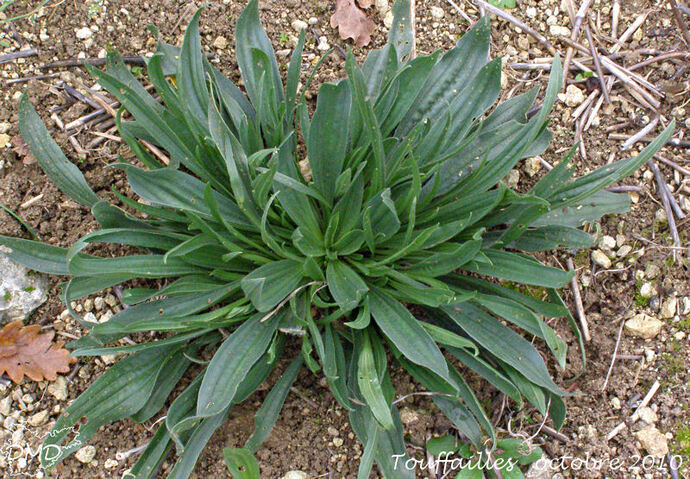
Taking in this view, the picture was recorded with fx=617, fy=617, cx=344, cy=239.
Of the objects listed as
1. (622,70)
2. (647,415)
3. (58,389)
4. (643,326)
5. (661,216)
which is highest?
(622,70)

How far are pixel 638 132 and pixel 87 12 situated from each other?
2195mm

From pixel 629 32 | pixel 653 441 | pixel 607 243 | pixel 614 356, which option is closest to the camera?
pixel 653 441

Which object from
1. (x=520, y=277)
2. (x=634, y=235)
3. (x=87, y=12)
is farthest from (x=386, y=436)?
(x=87, y=12)

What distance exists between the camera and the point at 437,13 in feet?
8.16

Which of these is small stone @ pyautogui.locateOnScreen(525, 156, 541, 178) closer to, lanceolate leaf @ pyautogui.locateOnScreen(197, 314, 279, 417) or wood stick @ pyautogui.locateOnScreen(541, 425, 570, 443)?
wood stick @ pyautogui.locateOnScreen(541, 425, 570, 443)

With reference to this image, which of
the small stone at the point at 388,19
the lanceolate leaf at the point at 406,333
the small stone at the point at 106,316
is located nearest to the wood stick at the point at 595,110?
the small stone at the point at 388,19

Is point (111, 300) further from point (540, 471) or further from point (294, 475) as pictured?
point (540, 471)

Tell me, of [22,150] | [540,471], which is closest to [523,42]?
[540,471]

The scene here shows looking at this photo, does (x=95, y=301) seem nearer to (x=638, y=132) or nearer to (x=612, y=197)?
(x=612, y=197)

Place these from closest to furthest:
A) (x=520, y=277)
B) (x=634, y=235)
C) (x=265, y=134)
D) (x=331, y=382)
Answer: (x=331, y=382) → (x=520, y=277) → (x=265, y=134) → (x=634, y=235)

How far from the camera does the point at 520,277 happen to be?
192cm

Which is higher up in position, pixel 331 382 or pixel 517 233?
pixel 517 233

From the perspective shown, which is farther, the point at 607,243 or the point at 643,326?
the point at 607,243

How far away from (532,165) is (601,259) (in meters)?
0.43
